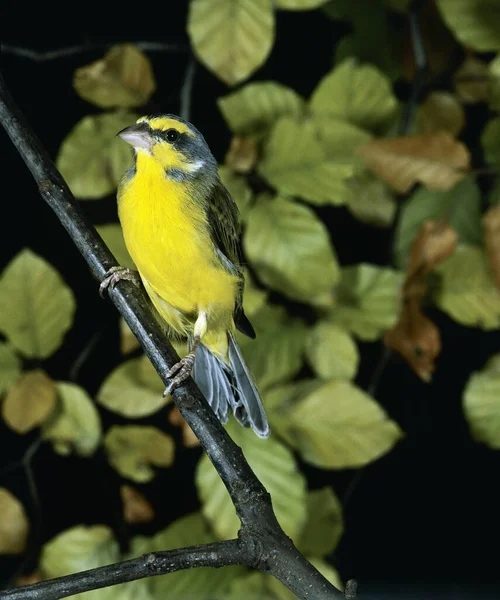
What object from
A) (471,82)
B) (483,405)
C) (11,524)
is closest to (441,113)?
(471,82)

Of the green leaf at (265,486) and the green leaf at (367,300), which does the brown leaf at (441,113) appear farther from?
the green leaf at (265,486)

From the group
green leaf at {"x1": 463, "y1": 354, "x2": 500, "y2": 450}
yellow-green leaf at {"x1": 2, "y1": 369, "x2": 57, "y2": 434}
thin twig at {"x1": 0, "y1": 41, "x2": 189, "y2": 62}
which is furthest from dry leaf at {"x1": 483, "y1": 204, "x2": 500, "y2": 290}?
yellow-green leaf at {"x1": 2, "y1": 369, "x2": 57, "y2": 434}

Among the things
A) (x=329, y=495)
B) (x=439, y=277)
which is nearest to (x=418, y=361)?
(x=439, y=277)

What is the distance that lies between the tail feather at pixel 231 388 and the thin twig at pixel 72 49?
383mm

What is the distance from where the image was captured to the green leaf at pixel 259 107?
725mm

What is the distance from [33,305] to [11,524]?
26 cm

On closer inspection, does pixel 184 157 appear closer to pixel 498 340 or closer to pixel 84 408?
pixel 84 408

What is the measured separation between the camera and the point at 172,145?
426 mm

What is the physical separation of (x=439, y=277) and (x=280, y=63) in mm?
300

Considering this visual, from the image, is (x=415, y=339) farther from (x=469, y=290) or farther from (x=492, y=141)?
(x=492, y=141)

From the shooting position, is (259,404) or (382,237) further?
(382,237)

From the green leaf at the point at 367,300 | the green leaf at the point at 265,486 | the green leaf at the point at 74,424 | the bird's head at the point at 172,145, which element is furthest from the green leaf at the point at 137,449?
the bird's head at the point at 172,145

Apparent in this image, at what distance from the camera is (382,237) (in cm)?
91

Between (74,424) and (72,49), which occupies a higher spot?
(72,49)
